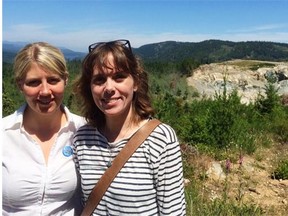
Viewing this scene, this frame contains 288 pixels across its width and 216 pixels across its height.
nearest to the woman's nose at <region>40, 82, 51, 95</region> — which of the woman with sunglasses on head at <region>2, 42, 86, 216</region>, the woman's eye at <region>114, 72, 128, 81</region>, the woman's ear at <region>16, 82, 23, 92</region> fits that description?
the woman with sunglasses on head at <region>2, 42, 86, 216</region>

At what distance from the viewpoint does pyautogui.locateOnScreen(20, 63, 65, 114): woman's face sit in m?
1.83

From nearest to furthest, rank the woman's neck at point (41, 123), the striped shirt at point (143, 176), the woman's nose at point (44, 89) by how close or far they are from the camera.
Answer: the striped shirt at point (143, 176) → the woman's nose at point (44, 89) → the woman's neck at point (41, 123)

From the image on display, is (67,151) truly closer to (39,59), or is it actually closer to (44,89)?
(44,89)

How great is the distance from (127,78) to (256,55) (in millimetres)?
141290

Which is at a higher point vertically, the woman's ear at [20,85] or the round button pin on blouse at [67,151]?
the woman's ear at [20,85]

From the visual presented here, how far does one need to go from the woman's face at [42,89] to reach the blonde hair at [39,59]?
2cm

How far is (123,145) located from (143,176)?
0.17m

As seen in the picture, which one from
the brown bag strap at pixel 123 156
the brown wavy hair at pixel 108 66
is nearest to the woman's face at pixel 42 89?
the brown wavy hair at pixel 108 66

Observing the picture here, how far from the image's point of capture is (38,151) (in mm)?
1884

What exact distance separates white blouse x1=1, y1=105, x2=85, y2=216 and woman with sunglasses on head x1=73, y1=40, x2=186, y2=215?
0.29 ft

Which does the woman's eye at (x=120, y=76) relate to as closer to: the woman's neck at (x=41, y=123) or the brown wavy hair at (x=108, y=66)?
the brown wavy hair at (x=108, y=66)

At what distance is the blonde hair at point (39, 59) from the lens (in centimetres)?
183

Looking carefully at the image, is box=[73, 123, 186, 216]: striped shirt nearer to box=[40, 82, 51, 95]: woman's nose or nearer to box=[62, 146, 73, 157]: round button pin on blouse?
box=[62, 146, 73, 157]: round button pin on blouse

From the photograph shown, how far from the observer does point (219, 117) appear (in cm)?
758
